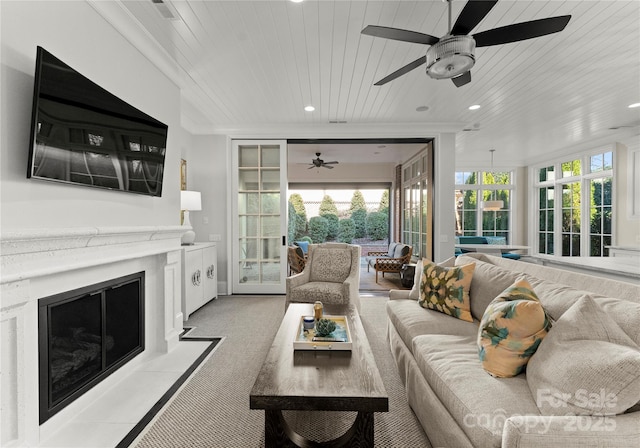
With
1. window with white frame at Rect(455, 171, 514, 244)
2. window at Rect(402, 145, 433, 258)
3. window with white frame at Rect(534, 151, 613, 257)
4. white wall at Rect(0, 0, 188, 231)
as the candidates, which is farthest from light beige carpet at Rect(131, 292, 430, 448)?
window with white frame at Rect(455, 171, 514, 244)

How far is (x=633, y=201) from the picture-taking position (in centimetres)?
515

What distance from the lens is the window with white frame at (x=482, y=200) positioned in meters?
7.92

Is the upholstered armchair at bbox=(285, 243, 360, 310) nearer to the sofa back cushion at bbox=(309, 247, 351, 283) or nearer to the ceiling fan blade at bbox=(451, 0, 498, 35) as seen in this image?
the sofa back cushion at bbox=(309, 247, 351, 283)

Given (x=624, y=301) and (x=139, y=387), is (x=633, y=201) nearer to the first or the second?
(x=624, y=301)

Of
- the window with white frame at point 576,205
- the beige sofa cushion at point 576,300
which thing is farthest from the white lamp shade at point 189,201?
the window with white frame at point 576,205

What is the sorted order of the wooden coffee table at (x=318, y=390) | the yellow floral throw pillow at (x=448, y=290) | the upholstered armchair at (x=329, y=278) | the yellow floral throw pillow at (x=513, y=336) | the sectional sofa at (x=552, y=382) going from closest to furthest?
the sectional sofa at (x=552, y=382), the wooden coffee table at (x=318, y=390), the yellow floral throw pillow at (x=513, y=336), the yellow floral throw pillow at (x=448, y=290), the upholstered armchair at (x=329, y=278)

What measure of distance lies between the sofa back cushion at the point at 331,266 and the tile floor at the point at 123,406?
167 cm

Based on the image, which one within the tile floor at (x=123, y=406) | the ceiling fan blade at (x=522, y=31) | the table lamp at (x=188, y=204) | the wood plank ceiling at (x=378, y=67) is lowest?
the tile floor at (x=123, y=406)

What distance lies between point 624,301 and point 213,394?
7.94 ft

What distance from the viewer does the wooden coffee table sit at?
138 centimetres

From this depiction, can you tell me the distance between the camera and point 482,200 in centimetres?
795

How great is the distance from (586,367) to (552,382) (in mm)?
145

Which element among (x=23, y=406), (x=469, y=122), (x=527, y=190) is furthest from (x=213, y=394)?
(x=527, y=190)

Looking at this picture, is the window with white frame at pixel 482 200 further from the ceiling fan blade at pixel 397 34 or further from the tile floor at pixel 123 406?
the tile floor at pixel 123 406
